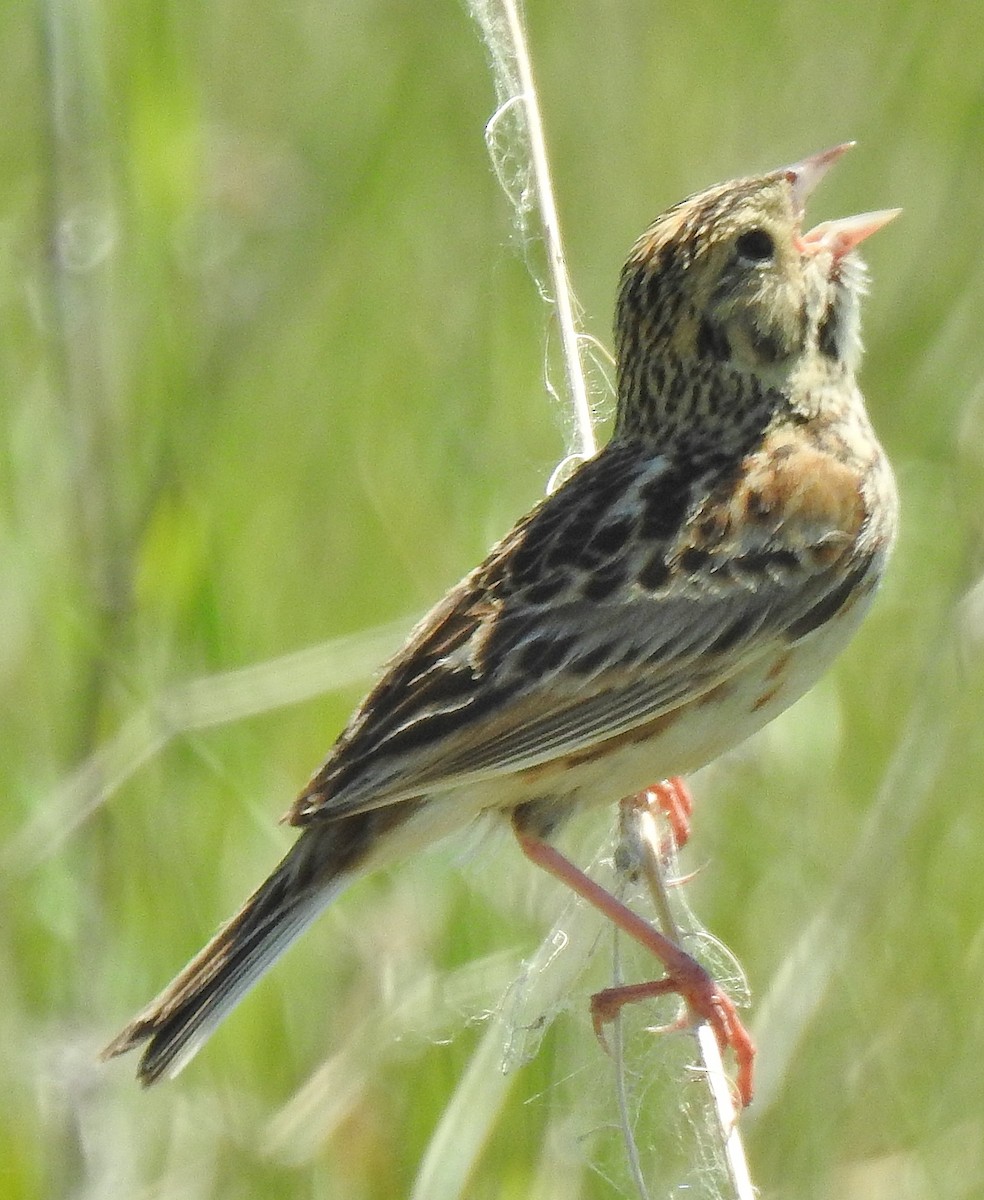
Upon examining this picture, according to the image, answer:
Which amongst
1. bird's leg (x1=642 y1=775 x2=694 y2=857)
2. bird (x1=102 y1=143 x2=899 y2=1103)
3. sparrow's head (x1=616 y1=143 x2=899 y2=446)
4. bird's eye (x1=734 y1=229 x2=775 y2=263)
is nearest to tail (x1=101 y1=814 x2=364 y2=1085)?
bird (x1=102 y1=143 x2=899 y2=1103)

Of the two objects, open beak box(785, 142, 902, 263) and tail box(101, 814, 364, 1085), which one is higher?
open beak box(785, 142, 902, 263)

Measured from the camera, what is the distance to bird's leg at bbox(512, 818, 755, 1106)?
15.2ft

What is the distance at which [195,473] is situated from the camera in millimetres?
5184

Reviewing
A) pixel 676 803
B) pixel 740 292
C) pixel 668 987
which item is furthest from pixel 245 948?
pixel 740 292

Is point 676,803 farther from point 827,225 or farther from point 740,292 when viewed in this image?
point 827,225

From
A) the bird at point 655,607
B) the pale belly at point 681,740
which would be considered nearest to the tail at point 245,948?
the bird at point 655,607

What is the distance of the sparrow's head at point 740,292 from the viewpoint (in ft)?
15.8

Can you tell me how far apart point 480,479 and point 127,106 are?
4.11 ft

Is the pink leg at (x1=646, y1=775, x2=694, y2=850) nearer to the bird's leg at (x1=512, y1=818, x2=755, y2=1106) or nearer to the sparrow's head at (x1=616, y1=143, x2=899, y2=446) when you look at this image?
the bird's leg at (x1=512, y1=818, x2=755, y2=1106)

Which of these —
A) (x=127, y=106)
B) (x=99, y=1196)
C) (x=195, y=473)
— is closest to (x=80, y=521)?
(x=195, y=473)

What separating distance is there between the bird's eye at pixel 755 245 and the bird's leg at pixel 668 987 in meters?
1.33

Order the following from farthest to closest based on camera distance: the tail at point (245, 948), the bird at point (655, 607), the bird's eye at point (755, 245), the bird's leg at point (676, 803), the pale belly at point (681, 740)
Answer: the bird's leg at point (676, 803)
the bird's eye at point (755, 245)
the pale belly at point (681, 740)
the bird at point (655, 607)
the tail at point (245, 948)

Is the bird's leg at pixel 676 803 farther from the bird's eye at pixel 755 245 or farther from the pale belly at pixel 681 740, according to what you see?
the bird's eye at pixel 755 245

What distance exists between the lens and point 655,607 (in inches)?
182
